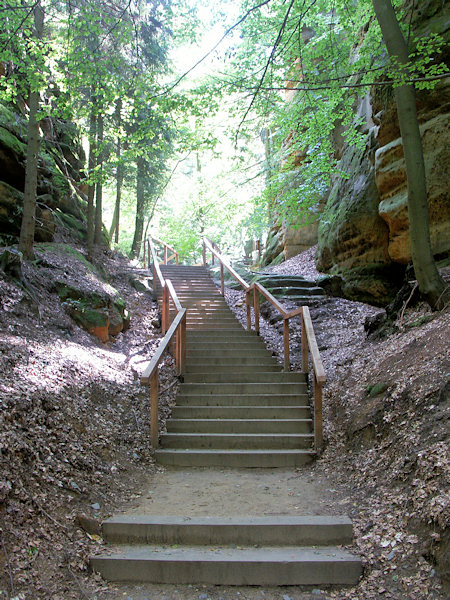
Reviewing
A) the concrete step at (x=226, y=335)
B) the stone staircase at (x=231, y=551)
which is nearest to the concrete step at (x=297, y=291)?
the concrete step at (x=226, y=335)

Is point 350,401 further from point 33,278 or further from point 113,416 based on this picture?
point 33,278

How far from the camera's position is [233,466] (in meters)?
4.68

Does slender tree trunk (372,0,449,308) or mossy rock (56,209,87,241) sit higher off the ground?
mossy rock (56,209,87,241)

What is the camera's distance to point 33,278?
6.88 metres

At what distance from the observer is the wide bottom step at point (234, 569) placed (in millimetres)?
2848

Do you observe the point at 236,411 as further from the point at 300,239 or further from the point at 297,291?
the point at 300,239

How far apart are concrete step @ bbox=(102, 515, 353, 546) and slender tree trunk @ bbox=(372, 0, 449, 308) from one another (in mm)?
3100

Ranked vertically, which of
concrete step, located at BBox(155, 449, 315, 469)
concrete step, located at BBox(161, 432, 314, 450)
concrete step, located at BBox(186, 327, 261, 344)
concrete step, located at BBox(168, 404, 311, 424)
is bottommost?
concrete step, located at BBox(155, 449, 315, 469)

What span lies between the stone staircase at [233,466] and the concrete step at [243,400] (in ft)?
0.04

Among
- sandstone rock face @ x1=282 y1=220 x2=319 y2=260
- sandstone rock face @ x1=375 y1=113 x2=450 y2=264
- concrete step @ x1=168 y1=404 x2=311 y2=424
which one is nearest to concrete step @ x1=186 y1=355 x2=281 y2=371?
concrete step @ x1=168 y1=404 x2=311 y2=424

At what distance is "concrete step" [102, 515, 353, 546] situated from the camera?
3191 millimetres

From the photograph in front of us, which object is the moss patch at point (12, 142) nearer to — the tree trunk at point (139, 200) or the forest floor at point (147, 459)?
the forest floor at point (147, 459)

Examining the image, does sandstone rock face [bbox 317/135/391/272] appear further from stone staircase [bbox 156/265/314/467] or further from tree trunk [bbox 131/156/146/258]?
tree trunk [bbox 131/156/146/258]

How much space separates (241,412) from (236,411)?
2.7 inches
